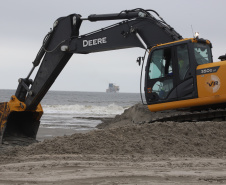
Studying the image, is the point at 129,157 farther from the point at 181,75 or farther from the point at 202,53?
the point at 202,53

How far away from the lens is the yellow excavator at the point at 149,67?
8.23 m

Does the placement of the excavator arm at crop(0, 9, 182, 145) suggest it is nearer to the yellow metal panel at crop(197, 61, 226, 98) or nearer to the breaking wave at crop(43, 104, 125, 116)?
the yellow metal panel at crop(197, 61, 226, 98)

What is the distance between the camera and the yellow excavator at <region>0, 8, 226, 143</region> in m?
8.23

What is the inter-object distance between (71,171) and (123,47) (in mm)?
5160

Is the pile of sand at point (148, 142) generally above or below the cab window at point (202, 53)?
below

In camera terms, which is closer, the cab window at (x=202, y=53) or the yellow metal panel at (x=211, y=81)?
the yellow metal panel at (x=211, y=81)

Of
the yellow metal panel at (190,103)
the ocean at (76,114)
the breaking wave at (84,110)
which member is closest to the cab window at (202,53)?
the yellow metal panel at (190,103)

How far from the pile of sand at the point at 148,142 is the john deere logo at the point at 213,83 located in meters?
0.74

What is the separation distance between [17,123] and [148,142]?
4909 millimetres

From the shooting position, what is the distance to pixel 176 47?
8.53 meters

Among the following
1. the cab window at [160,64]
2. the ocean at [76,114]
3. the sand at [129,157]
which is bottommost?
the ocean at [76,114]

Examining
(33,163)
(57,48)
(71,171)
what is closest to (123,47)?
(57,48)

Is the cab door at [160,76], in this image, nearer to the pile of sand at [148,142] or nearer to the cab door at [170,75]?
the cab door at [170,75]

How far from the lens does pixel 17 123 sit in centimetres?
1059
